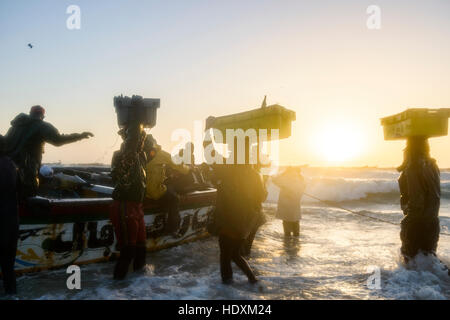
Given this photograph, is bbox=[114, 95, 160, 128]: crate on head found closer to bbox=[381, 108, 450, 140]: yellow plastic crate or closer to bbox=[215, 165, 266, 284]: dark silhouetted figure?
bbox=[215, 165, 266, 284]: dark silhouetted figure

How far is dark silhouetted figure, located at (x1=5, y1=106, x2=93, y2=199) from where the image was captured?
4382mm

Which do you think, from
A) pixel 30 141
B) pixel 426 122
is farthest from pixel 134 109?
pixel 426 122

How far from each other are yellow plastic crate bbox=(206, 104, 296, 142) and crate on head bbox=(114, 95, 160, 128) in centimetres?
88

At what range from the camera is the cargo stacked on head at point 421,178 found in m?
4.71

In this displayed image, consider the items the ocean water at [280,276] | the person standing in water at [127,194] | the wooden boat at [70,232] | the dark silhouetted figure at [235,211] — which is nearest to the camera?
the ocean water at [280,276]

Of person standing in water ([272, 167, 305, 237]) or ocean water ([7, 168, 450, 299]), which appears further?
person standing in water ([272, 167, 305, 237])

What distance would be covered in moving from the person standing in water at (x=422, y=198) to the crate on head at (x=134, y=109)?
397 cm

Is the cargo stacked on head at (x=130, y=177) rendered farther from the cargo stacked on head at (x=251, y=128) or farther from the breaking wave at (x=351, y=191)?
the breaking wave at (x=351, y=191)

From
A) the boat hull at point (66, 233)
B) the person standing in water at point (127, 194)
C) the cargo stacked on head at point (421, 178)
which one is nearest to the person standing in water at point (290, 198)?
the cargo stacked on head at point (421, 178)

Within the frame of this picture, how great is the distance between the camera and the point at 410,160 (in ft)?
16.4

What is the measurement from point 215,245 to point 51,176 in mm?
4110

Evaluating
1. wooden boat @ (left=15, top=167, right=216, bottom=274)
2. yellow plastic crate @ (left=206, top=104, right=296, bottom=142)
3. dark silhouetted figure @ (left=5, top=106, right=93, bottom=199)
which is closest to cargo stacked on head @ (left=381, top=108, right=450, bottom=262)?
yellow plastic crate @ (left=206, top=104, right=296, bottom=142)
